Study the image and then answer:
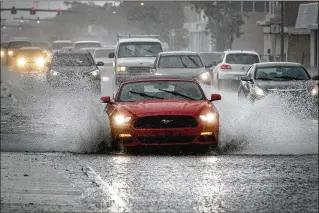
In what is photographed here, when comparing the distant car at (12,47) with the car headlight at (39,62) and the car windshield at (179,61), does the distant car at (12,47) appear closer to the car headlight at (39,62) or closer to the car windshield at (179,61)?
→ the car headlight at (39,62)

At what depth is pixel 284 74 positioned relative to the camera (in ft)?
82.4

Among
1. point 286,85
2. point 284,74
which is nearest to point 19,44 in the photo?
point 284,74

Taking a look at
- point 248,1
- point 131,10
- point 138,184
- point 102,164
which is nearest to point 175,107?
point 102,164

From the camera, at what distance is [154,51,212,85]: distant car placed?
33.0 meters

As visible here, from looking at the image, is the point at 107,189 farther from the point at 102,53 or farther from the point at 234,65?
the point at 102,53

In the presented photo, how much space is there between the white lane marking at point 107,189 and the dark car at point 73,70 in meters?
22.1

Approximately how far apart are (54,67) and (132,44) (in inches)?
→ 125

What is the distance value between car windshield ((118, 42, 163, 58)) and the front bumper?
21978mm

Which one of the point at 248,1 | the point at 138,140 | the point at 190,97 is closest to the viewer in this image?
the point at 138,140

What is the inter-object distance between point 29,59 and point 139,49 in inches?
807

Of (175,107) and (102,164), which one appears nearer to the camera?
(102,164)

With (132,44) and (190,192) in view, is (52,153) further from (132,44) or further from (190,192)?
(132,44)

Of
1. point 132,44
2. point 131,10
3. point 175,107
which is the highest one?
point 175,107

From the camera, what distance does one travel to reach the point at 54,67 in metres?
37.2
